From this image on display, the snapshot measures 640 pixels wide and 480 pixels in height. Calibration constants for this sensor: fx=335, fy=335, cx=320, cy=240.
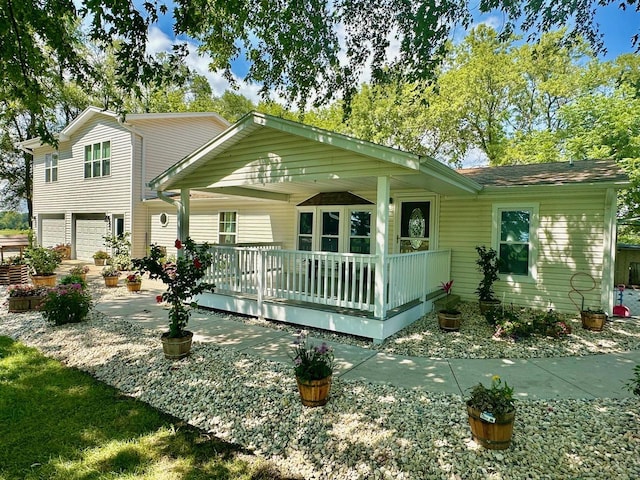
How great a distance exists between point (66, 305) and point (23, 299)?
6.79ft

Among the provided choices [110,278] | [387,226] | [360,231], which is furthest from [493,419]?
[110,278]

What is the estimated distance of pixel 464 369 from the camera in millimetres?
4496

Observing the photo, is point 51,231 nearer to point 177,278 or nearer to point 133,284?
point 133,284

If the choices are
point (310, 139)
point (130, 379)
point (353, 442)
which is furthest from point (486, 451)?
point (310, 139)

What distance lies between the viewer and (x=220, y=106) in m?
31.4

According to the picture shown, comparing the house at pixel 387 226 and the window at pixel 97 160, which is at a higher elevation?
the window at pixel 97 160

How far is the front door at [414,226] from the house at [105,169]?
11.5 meters

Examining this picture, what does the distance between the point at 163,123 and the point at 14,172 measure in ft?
60.0

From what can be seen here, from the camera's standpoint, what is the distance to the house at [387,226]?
18.6 feet

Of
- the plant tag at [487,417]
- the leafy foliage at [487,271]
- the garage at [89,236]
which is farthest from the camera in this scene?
the garage at [89,236]

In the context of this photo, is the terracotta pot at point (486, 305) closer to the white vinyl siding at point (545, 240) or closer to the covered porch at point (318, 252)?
the white vinyl siding at point (545, 240)

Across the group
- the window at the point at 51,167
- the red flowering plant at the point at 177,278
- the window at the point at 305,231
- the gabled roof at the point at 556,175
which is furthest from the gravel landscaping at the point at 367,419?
the window at the point at 51,167

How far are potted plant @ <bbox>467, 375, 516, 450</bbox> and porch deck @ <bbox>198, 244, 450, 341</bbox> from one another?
2568 mm

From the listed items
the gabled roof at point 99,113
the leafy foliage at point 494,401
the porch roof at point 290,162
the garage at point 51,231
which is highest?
the gabled roof at point 99,113
